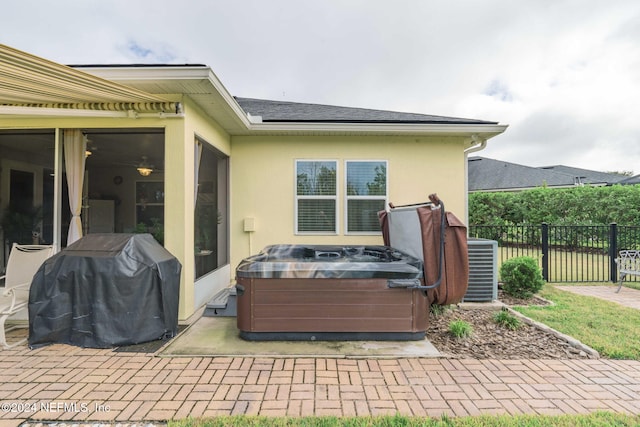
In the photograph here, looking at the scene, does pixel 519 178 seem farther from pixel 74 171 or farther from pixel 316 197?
pixel 74 171

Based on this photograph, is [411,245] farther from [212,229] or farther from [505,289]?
[212,229]

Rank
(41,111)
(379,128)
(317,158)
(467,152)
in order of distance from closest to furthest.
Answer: (41,111)
(379,128)
(317,158)
(467,152)

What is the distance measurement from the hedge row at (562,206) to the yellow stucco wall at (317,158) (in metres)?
7.99

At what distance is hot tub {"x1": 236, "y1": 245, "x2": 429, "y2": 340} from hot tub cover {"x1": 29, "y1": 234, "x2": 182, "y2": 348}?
0.99 metres

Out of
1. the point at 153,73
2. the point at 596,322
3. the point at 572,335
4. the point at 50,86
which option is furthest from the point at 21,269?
the point at 596,322

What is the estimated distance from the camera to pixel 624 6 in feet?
21.9

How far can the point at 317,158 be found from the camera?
5516mm

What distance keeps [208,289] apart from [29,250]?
7.41 ft

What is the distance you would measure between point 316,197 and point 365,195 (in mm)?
946

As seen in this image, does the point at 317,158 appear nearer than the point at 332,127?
No

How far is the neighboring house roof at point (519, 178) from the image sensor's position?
19.1m

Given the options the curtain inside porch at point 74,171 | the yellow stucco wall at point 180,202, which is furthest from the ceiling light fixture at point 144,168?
the yellow stucco wall at point 180,202

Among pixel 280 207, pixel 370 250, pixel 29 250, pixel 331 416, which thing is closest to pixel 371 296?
pixel 331 416

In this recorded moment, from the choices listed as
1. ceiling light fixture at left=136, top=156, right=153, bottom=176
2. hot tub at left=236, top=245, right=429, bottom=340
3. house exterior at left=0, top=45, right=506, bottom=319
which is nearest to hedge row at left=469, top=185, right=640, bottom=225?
house exterior at left=0, top=45, right=506, bottom=319
